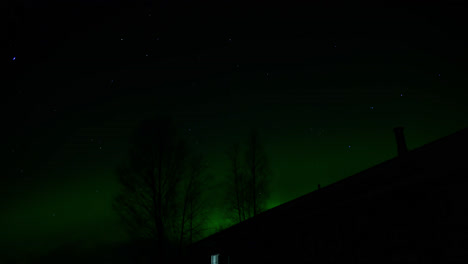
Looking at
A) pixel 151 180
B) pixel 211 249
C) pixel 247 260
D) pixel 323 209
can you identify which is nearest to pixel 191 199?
pixel 151 180

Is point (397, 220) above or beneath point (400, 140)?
beneath

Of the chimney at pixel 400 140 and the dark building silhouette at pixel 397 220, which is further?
the chimney at pixel 400 140

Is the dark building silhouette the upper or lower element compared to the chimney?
lower

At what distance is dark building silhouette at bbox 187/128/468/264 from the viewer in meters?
5.99

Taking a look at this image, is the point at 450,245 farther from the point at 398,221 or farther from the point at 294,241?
the point at 294,241

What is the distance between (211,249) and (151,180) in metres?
6.28

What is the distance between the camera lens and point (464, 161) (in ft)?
19.0

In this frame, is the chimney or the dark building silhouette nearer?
the dark building silhouette

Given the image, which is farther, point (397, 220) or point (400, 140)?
point (400, 140)

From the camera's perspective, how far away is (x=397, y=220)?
22.7ft

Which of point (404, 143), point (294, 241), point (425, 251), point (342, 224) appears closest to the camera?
point (425, 251)

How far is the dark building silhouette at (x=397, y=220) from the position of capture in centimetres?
599

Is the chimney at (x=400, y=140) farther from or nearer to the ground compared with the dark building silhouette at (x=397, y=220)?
farther from the ground

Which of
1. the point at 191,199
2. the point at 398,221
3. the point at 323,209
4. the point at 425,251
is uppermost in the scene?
the point at 191,199
